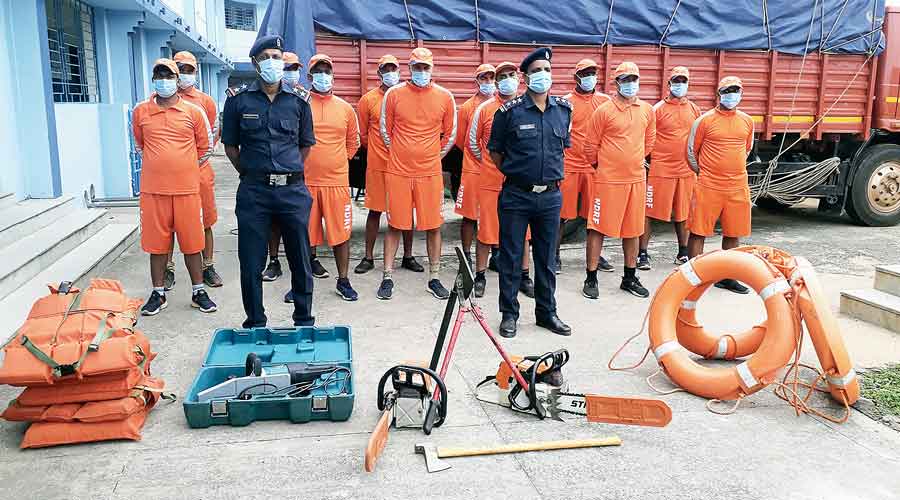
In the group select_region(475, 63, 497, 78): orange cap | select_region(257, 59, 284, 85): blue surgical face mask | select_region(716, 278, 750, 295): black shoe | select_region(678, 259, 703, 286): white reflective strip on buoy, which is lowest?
select_region(716, 278, 750, 295): black shoe

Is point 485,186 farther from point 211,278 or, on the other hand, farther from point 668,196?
point 211,278

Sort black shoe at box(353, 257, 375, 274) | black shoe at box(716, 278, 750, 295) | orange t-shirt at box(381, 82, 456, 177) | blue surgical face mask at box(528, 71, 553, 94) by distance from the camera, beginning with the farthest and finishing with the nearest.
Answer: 1. black shoe at box(353, 257, 375, 274)
2. black shoe at box(716, 278, 750, 295)
3. orange t-shirt at box(381, 82, 456, 177)
4. blue surgical face mask at box(528, 71, 553, 94)

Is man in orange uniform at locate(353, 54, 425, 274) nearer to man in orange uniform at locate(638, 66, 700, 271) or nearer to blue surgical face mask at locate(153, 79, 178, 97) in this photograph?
blue surgical face mask at locate(153, 79, 178, 97)

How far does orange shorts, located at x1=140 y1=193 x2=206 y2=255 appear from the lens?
5.35 meters

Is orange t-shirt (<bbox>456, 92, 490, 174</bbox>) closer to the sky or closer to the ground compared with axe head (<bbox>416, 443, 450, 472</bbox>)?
closer to the sky

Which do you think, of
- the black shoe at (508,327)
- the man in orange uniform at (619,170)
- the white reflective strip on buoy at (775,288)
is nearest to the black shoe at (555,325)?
the black shoe at (508,327)

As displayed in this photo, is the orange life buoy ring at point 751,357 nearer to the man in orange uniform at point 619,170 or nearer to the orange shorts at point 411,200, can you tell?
the man in orange uniform at point 619,170

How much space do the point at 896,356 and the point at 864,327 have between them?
0.62m

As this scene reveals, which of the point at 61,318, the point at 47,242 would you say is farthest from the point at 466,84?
the point at 61,318

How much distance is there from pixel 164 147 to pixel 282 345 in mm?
1924

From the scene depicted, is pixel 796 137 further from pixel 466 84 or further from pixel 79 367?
pixel 79 367

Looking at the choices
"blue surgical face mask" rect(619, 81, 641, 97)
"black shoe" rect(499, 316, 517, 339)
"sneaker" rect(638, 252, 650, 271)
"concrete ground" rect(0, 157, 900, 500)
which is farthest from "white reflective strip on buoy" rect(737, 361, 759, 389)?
"sneaker" rect(638, 252, 650, 271)

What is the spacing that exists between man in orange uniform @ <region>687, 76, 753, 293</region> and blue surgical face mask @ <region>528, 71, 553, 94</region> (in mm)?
1975

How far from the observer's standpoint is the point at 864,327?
5.32 metres
